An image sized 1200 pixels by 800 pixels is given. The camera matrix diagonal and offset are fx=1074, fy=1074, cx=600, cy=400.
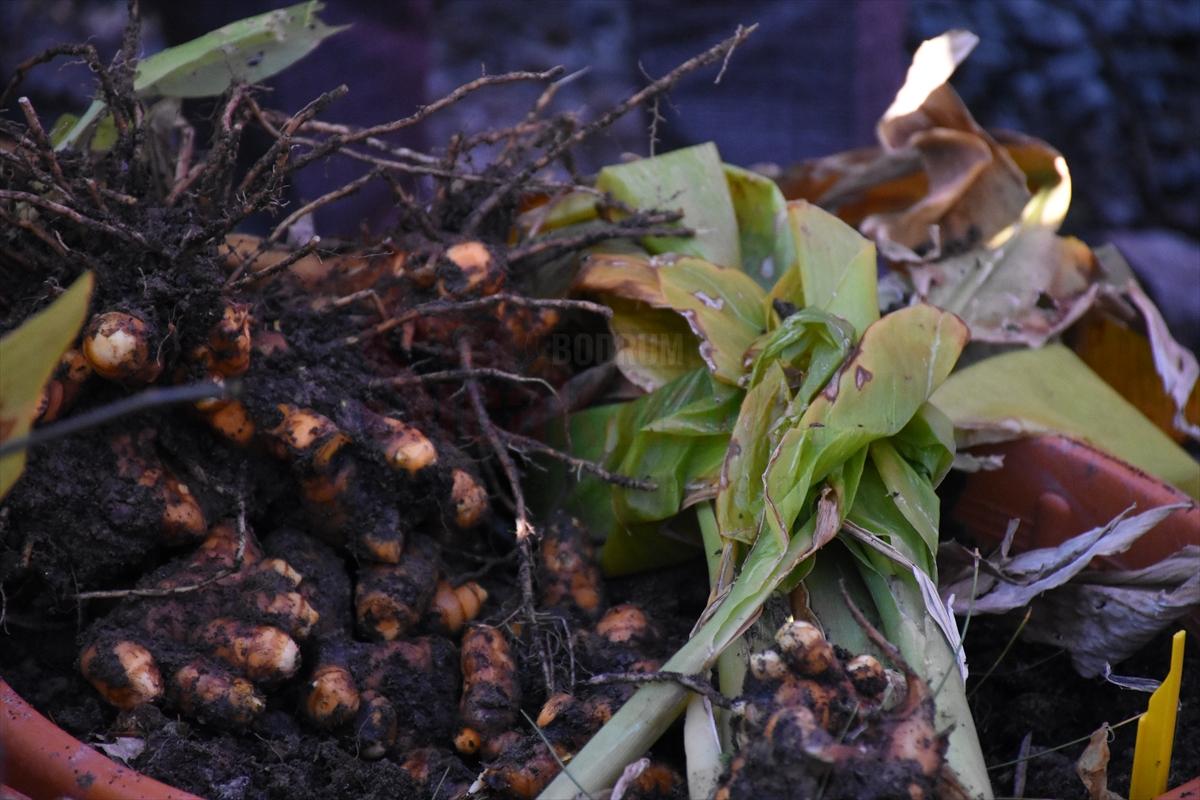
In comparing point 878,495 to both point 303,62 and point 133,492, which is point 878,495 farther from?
point 303,62

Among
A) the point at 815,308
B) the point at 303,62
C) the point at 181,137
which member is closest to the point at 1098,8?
the point at 303,62

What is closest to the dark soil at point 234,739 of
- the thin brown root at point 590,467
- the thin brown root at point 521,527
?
the thin brown root at point 521,527

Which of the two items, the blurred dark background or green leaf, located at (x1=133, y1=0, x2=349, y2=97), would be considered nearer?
green leaf, located at (x1=133, y1=0, x2=349, y2=97)

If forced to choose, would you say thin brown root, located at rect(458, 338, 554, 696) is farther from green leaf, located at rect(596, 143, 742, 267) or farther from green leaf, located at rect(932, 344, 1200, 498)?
green leaf, located at rect(932, 344, 1200, 498)

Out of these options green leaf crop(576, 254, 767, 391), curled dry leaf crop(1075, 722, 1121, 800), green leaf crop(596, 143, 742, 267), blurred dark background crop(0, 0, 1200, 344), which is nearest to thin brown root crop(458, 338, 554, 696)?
green leaf crop(576, 254, 767, 391)

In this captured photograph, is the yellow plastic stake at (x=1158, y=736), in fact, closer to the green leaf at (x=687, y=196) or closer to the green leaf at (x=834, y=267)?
the green leaf at (x=834, y=267)

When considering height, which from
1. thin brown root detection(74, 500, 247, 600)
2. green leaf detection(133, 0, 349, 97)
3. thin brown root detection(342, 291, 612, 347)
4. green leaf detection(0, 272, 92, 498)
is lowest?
thin brown root detection(74, 500, 247, 600)

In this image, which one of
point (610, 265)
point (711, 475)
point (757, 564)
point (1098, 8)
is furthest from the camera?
point (1098, 8)
